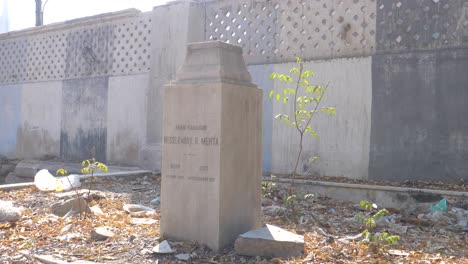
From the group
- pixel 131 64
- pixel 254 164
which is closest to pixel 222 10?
pixel 131 64

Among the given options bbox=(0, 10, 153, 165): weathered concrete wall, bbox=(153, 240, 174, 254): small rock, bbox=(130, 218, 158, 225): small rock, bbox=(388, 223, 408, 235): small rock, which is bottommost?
bbox=(388, 223, 408, 235): small rock

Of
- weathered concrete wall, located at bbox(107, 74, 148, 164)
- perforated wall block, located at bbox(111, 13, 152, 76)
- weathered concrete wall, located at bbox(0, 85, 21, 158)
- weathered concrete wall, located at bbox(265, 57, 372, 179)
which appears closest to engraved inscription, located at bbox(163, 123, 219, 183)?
weathered concrete wall, located at bbox(265, 57, 372, 179)

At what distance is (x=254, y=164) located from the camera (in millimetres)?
4535

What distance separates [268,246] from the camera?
3969 mm

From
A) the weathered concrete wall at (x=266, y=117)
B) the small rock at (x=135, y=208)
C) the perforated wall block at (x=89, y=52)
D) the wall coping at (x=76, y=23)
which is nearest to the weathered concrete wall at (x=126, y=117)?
the perforated wall block at (x=89, y=52)

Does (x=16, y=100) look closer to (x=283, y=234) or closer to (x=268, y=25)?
(x=268, y=25)

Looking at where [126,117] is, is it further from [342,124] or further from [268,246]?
[268,246]

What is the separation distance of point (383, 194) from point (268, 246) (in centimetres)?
361

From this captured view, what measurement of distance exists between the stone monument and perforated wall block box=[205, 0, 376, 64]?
4.38 metres

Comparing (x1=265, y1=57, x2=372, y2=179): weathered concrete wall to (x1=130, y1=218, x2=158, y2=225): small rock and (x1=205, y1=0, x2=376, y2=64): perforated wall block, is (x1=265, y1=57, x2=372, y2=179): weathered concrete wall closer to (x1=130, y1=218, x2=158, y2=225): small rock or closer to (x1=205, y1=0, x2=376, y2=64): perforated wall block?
(x1=205, y1=0, x2=376, y2=64): perforated wall block

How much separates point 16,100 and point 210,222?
11.0 meters

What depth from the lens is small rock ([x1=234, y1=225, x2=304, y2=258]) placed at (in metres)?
3.97

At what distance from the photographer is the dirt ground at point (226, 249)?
4039mm

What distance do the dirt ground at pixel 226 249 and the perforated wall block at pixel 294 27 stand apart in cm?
295
